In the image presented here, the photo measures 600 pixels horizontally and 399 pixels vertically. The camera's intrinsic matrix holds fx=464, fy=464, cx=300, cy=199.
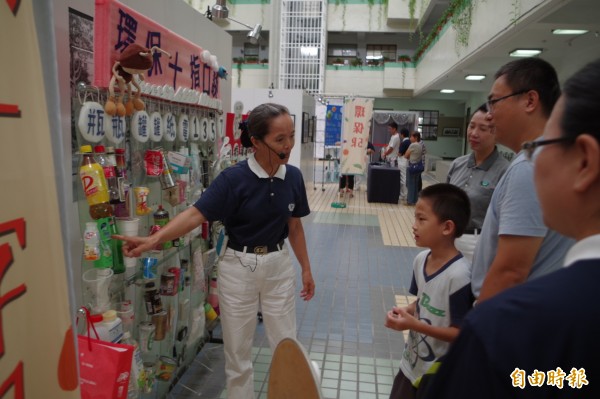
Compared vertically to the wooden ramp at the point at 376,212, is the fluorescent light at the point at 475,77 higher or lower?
higher

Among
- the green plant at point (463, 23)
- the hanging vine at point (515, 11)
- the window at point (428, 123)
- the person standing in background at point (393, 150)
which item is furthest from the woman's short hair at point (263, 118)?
the window at point (428, 123)

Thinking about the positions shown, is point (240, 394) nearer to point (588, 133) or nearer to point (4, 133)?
point (4, 133)

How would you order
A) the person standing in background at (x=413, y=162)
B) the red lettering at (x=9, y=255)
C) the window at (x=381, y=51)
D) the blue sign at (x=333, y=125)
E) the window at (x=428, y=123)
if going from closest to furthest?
the red lettering at (x=9, y=255)
the person standing in background at (x=413, y=162)
the blue sign at (x=333, y=125)
the window at (x=428, y=123)
the window at (x=381, y=51)

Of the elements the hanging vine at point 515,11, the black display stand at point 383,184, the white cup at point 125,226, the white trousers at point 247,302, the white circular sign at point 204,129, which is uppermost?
the hanging vine at point 515,11

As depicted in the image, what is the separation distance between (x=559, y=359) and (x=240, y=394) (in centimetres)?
215

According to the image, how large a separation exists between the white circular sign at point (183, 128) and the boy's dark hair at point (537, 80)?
184cm

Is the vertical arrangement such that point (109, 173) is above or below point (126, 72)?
below

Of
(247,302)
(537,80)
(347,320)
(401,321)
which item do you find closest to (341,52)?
(347,320)

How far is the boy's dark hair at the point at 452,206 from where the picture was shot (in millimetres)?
1859

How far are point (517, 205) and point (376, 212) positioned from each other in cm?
783

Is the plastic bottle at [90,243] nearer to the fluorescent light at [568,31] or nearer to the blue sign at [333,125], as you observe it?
the fluorescent light at [568,31]

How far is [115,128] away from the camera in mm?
2107

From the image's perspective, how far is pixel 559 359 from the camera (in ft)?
1.98

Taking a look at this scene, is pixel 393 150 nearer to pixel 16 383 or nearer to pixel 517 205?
pixel 517 205
